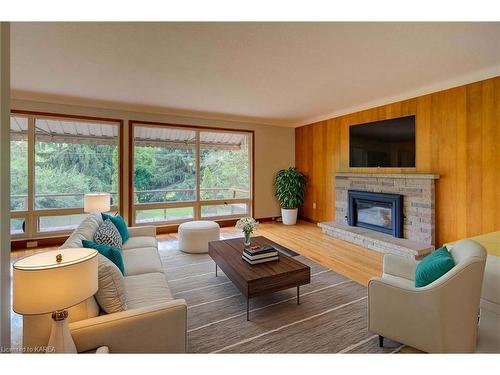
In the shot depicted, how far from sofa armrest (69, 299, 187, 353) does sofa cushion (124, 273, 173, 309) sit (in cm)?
33

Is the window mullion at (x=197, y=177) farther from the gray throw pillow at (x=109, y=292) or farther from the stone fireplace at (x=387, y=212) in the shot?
the gray throw pillow at (x=109, y=292)

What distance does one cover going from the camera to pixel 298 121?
638 cm

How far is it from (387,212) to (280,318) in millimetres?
3209

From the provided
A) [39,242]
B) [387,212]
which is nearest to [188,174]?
[39,242]

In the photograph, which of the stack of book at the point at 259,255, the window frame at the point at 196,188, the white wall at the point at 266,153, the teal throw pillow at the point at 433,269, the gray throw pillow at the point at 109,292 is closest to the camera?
the gray throw pillow at the point at 109,292

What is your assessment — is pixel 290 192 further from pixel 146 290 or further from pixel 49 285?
pixel 49 285

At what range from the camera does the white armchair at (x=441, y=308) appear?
1.47 metres

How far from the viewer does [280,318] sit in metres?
2.18

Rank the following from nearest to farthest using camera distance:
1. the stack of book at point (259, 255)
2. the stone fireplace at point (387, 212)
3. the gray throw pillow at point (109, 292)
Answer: the gray throw pillow at point (109, 292) → the stack of book at point (259, 255) → the stone fireplace at point (387, 212)

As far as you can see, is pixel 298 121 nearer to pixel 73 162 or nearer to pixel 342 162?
pixel 342 162

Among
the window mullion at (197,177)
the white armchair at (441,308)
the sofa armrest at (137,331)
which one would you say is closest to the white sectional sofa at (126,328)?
the sofa armrest at (137,331)
